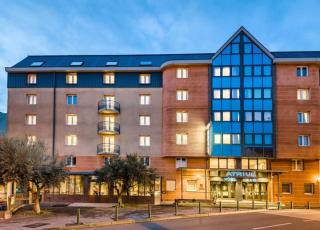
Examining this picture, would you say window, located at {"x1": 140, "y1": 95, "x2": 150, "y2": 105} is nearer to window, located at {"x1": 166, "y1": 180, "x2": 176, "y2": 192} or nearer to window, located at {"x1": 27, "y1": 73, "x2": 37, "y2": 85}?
window, located at {"x1": 166, "y1": 180, "x2": 176, "y2": 192}

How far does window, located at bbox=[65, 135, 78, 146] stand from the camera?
38153 millimetres

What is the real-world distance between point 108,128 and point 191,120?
Answer: 9386mm

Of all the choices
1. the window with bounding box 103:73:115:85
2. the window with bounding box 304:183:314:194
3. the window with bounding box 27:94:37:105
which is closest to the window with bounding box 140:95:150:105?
the window with bounding box 103:73:115:85

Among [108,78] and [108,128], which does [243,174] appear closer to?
[108,128]

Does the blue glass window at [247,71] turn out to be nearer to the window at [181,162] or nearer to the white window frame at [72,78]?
the window at [181,162]

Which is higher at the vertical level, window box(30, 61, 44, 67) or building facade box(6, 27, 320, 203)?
window box(30, 61, 44, 67)

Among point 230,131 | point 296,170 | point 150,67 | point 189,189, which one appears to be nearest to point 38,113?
point 150,67

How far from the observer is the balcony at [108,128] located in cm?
3723

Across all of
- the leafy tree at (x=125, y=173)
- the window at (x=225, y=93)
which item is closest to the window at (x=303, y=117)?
the window at (x=225, y=93)

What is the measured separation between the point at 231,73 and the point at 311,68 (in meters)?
8.64

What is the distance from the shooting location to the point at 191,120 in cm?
3638

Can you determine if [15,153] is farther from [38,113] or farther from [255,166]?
[255,166]

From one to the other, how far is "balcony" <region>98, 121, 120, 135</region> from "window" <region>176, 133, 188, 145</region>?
6.98 metres

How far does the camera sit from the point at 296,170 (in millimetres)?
35750
